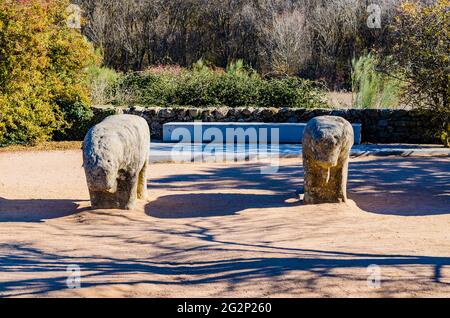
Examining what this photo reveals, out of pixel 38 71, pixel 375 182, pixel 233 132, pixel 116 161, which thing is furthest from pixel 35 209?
pixel 233 132

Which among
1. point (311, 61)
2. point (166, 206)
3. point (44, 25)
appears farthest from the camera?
point (311, 61)

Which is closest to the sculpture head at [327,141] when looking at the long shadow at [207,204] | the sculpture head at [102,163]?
the long shadow at [207,204]

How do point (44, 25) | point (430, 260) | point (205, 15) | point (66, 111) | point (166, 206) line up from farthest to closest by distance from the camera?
point (205, 15), point (66, 111), point (44, 25), point (166, 206), point (430, 260)

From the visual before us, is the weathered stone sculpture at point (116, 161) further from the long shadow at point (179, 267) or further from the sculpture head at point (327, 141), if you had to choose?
the sculpture head at point (327, 141)

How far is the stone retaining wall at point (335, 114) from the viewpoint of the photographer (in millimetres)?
17953

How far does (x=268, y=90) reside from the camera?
20.0 metres

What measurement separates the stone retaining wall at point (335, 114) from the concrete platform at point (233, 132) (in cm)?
99

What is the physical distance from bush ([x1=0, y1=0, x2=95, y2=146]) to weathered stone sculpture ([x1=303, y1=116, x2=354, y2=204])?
9368 mm

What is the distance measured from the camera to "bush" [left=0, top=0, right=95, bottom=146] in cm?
1656

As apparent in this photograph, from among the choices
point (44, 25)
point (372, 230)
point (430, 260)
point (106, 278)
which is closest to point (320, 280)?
point (430, 260)

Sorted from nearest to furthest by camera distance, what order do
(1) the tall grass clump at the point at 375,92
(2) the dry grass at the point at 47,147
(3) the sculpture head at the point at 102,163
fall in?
1. (3) the sculpture head at the point at 102,163
2. (2) the dry grass at the point at 47,147
3. (1) the tall grass clump at the point at 375,92

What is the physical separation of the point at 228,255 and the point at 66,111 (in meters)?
12.8

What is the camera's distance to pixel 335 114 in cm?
1825

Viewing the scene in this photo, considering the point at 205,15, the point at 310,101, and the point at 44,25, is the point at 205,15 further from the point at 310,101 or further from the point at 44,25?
the point at 44,25
